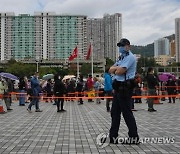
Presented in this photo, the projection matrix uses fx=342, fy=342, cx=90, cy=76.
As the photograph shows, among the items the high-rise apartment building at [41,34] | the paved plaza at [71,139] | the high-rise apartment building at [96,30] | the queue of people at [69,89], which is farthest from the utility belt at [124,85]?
the high-rise apartment building at [41,34]

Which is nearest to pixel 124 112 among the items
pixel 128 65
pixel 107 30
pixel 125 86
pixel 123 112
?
pixel 123 112

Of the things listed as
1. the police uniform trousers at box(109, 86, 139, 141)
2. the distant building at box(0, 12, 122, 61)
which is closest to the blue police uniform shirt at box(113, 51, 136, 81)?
the police uniform trousers at box(109, 86, 139, 141)

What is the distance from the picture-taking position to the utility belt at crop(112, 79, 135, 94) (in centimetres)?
654

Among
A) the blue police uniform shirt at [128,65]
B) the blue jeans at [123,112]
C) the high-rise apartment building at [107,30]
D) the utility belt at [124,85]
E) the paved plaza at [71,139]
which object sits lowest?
the paved plaza at [71,139]

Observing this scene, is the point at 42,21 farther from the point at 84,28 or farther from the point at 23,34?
the point at 84,28

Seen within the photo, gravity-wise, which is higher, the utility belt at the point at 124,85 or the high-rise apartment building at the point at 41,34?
the high-rise apartment building at the point at 41,34

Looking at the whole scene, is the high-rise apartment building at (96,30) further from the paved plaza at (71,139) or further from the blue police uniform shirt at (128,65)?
the blue police uniform shirt at (128,65)

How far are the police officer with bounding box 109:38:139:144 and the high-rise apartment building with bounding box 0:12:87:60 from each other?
10985 centimetres

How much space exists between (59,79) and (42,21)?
111 metres

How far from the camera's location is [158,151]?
5941mm

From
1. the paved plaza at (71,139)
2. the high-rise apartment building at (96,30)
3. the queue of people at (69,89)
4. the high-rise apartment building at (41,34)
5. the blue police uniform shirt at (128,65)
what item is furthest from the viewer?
the high-rise apartment building at (41,34)

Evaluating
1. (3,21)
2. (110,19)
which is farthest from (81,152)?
(3,21)

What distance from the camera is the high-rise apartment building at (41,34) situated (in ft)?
396

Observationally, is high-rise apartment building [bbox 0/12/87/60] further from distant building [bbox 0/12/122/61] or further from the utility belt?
the utility belt
